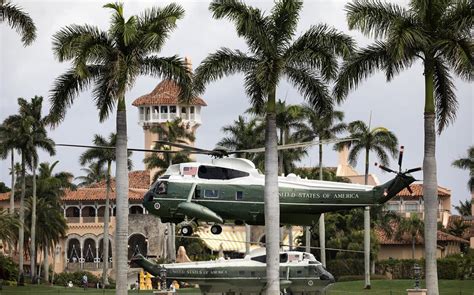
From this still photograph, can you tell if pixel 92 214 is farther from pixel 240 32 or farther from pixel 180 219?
pixel 240 32

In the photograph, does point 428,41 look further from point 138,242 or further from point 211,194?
point 138,242

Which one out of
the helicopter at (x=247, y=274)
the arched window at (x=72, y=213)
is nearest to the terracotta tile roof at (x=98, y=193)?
the arched window at (x=72, y=213)

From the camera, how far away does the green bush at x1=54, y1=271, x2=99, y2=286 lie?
13050cm

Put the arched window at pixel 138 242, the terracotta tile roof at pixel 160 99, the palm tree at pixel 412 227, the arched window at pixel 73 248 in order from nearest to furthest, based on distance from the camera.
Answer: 1. the palm tree at pixel 412 227
2. the arched window at pixel 138 242
3. the arched window at pixel 73 248
4. the terracotta tile roof at pixel 160 99

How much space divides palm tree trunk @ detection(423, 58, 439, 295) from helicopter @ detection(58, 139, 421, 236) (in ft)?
40.5

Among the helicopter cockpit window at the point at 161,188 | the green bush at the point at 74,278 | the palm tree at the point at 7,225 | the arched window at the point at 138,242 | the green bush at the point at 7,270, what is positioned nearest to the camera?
the helicopter cockpit window at the point at 161,188

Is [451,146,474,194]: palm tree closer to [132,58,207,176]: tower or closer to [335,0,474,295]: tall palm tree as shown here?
Result: [132,58,207,176]: tower

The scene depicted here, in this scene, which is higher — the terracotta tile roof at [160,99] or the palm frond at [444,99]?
the terracotta tile roof at [160,99]

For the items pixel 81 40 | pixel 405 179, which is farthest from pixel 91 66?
pixel 405 179

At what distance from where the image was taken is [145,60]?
5459cm

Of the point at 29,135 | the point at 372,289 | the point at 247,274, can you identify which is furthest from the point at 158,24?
the point at 29,135

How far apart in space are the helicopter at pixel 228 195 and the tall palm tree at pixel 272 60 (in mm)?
8164

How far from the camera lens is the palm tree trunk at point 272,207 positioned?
52625mm

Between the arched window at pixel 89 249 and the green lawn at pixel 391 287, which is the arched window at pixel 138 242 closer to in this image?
the arched window at pixel 89 249
